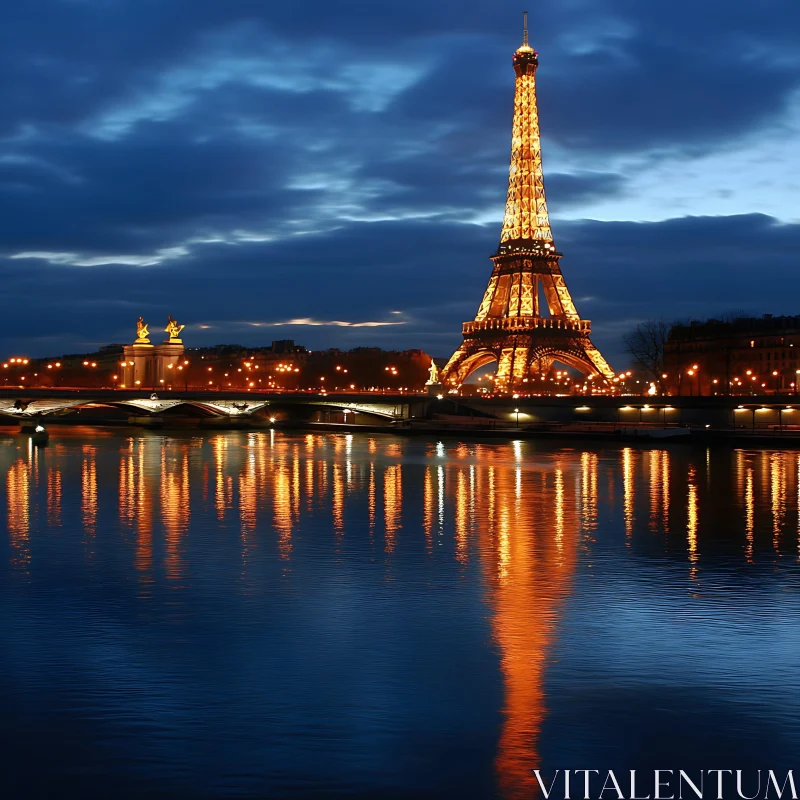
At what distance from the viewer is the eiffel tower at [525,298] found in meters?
101

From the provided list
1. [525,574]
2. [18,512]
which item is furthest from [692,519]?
[18,512]

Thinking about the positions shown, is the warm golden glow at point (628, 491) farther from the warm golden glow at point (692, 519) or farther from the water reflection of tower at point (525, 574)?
the warm golden glow at point (692, 519)

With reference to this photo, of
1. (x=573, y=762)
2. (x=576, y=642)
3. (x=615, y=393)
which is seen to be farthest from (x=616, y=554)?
(x=615, y=393)

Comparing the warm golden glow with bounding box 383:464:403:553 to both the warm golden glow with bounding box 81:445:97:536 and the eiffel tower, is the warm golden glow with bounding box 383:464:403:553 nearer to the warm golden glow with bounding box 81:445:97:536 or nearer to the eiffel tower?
the warm golden glow with bounding box 81:445:97:536

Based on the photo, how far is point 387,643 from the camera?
15328 millimetres

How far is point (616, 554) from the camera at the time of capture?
23875 millimetres

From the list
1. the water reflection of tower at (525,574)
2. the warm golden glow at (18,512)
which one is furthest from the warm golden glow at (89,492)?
the water reflection of tower at (525,574)

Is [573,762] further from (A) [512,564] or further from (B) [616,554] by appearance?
(B) [616,554]

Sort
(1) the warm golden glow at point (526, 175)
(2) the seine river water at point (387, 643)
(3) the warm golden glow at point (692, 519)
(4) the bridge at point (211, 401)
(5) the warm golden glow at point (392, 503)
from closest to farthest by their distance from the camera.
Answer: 1. (2) the seine river water at point (387, 643)
2. (3) the warm golden glow at point (692, 519)
3. (5) the warm golden glow at point (392, 503)
4. (4) the bridge at point (211, 401)
5. (1) the warm golden glow at point (526, 175)

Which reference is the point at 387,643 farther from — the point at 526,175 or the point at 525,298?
the point at 526,175

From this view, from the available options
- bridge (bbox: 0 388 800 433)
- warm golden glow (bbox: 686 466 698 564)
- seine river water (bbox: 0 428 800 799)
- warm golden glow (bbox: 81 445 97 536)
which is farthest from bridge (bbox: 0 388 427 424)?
seine river water (bbox: 0 428 800 799)

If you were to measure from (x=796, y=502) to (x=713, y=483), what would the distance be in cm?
650

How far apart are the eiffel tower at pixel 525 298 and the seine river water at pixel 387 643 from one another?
67142mm

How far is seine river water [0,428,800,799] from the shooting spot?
35.7ft
